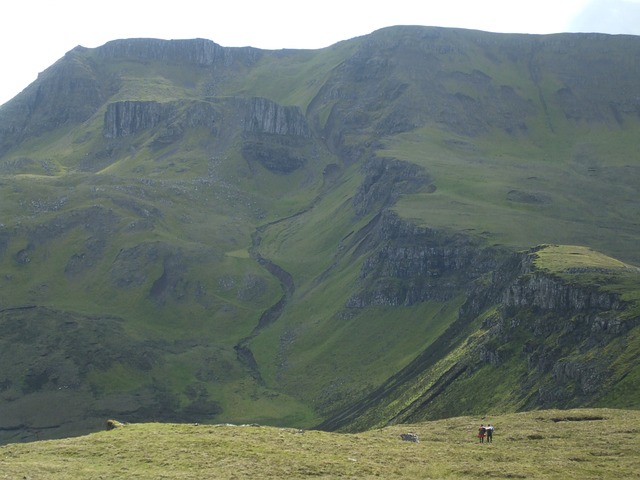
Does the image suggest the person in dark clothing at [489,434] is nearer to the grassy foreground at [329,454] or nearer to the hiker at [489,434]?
the hiker at [489,434]

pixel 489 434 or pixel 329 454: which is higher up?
pixel 329 454

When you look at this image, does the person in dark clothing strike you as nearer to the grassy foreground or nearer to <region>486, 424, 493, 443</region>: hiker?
<region>486, 424, 493, 443</region>: hiker

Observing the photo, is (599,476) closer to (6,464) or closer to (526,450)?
(526,450)

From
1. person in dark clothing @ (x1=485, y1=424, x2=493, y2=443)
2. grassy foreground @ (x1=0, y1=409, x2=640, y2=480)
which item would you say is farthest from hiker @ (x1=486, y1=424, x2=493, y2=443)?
grassy foreground @ (x1=0, y1=409, x2=640, y2=480)

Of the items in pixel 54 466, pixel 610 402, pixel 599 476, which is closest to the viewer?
pixel 599 476

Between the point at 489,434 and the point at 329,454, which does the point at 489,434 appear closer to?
the point at 489,434

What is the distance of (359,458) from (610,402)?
8954 centimetres

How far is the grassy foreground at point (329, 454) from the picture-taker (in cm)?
7769

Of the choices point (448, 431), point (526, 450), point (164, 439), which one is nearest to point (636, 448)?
point (526, 450)

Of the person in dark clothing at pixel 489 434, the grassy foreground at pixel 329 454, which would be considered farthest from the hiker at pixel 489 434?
the grassy foreground at pixel 329 454

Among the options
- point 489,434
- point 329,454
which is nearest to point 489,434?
point 489,434

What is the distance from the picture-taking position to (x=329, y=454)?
85125 mm

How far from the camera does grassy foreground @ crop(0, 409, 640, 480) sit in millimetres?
77688

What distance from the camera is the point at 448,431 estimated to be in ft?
350
